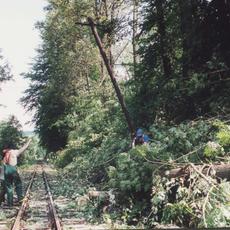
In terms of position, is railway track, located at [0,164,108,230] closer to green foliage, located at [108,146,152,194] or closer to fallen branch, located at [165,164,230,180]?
green foliage, located at [108,146,152,194]

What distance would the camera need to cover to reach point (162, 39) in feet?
74.2

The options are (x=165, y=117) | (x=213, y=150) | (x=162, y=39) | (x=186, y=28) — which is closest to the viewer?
(x=213, y=150)

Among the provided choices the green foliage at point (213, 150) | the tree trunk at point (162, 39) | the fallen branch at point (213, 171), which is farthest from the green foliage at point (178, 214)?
the tree trunk at point (162, 39)

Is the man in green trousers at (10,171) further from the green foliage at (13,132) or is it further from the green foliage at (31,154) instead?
the green foliage at (13,132)

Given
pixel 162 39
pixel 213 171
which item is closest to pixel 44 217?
pixel 213 171

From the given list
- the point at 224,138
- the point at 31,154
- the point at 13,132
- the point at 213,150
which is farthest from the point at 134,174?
the point at 31,154

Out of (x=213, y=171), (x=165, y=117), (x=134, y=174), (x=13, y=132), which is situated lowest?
(x=134, y=174)

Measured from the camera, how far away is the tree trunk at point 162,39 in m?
22.4

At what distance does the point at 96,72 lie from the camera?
4966 cm

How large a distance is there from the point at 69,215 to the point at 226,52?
349 inches

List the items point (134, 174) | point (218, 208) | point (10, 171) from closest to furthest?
point (218, 208) < point (134, 174) < point (10, 171)

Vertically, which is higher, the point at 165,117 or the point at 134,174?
the point at 165,117

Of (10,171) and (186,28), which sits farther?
(186,28)

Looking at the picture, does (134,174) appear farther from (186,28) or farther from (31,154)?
(31,154)
